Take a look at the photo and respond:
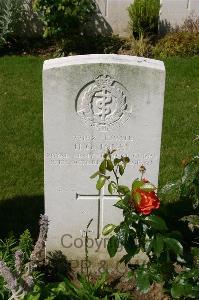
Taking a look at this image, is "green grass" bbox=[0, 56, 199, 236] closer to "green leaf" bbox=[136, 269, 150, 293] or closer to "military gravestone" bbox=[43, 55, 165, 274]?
"military gravestone" bbox=[43, 55, 165, 274]

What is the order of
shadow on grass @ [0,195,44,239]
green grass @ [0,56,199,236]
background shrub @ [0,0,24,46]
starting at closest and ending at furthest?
shadow on grass @ [0,195,44,239] < green grass @ [0,56,199,236] < background shrub @ [0,0,24,46]

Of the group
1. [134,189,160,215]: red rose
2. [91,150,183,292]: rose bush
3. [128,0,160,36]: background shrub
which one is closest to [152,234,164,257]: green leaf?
[91,150,183,292]: rose bush

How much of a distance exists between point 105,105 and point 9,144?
2618 mm

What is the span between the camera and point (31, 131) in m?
6.67

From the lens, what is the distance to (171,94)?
25.6 ft

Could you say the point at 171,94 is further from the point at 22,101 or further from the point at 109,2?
the point at 109,2

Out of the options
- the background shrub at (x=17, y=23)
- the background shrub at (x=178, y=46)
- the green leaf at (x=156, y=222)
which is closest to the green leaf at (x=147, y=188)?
the green leaf at (x=156, y=222)

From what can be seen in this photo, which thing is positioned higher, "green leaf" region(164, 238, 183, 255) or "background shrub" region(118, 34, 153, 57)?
"background shrub" region(118, 34, 153, 57)

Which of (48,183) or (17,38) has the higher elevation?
(17,38)

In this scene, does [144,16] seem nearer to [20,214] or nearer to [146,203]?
[20,214]

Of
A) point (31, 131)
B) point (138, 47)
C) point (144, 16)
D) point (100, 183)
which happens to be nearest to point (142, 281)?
point (100, 183)

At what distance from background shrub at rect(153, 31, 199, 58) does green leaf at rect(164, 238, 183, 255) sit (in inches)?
248

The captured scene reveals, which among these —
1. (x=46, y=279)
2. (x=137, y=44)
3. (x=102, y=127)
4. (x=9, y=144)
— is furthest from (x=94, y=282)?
(x=137, y=44)

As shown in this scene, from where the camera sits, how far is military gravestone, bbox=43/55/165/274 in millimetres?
3859
